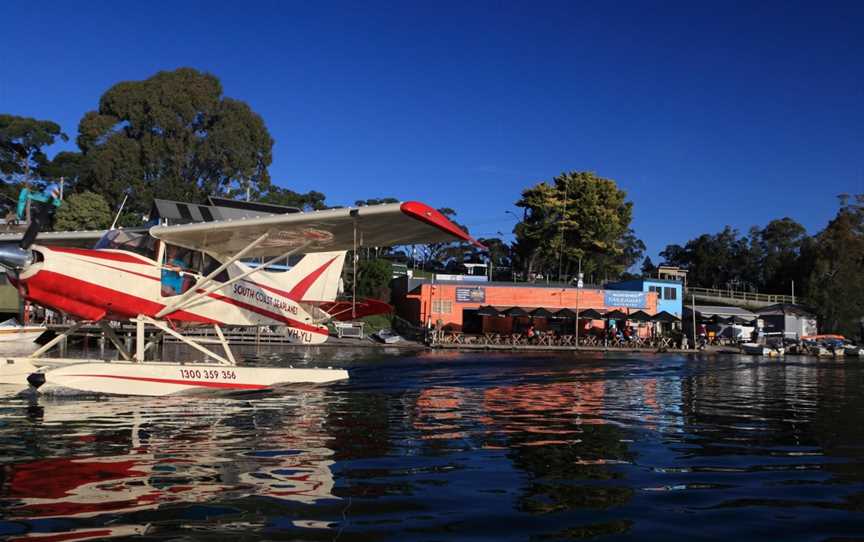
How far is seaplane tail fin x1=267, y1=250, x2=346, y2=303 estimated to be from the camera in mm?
15070

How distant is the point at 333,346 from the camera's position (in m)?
34.4

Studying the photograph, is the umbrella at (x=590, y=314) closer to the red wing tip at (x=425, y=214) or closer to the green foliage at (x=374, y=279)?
the green foliage at (x=374, y=279)

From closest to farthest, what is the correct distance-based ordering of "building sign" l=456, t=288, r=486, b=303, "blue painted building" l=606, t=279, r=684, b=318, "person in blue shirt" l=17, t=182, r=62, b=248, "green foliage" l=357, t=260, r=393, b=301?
1. "person in blue shirt" l=17, t=182, r=62, b=248
2. "building sign" l=456, t=288, r=486, b=303
3. "green foliage" l=357, t=260, r=393, b=301
4. "blue painted building" l=606, t=279, r=684, b=318

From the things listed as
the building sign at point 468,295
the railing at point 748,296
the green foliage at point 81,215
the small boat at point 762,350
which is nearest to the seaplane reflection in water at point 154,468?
the building sign at point 468,295

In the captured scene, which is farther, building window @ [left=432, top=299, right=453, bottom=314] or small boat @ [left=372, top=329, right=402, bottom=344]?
building window @ [left=432, top=299, right=453, bottom=314]

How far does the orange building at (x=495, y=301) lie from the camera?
140 ft

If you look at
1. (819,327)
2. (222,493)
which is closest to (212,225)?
(222,493)

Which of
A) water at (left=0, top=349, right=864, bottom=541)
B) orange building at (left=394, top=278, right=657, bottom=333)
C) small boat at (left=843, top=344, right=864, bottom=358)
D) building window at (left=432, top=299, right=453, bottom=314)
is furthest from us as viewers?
orange building at (left=394, top=278, right=657, bottom=333)

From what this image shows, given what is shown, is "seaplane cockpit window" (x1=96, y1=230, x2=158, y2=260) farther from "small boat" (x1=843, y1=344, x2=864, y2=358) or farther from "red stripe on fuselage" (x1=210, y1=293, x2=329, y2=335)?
"small boat" (x1=843, y1=344, x2=864, y2=358)

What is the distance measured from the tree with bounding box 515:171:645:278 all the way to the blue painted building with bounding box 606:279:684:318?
6916mm

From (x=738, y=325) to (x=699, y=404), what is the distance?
47330 millimetres

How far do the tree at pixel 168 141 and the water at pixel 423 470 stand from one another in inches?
1827

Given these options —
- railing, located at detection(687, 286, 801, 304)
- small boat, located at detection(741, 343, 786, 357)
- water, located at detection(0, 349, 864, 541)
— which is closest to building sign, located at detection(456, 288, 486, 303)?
small boat, located at detection(741, 343, 786, 357)

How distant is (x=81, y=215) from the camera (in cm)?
4306
